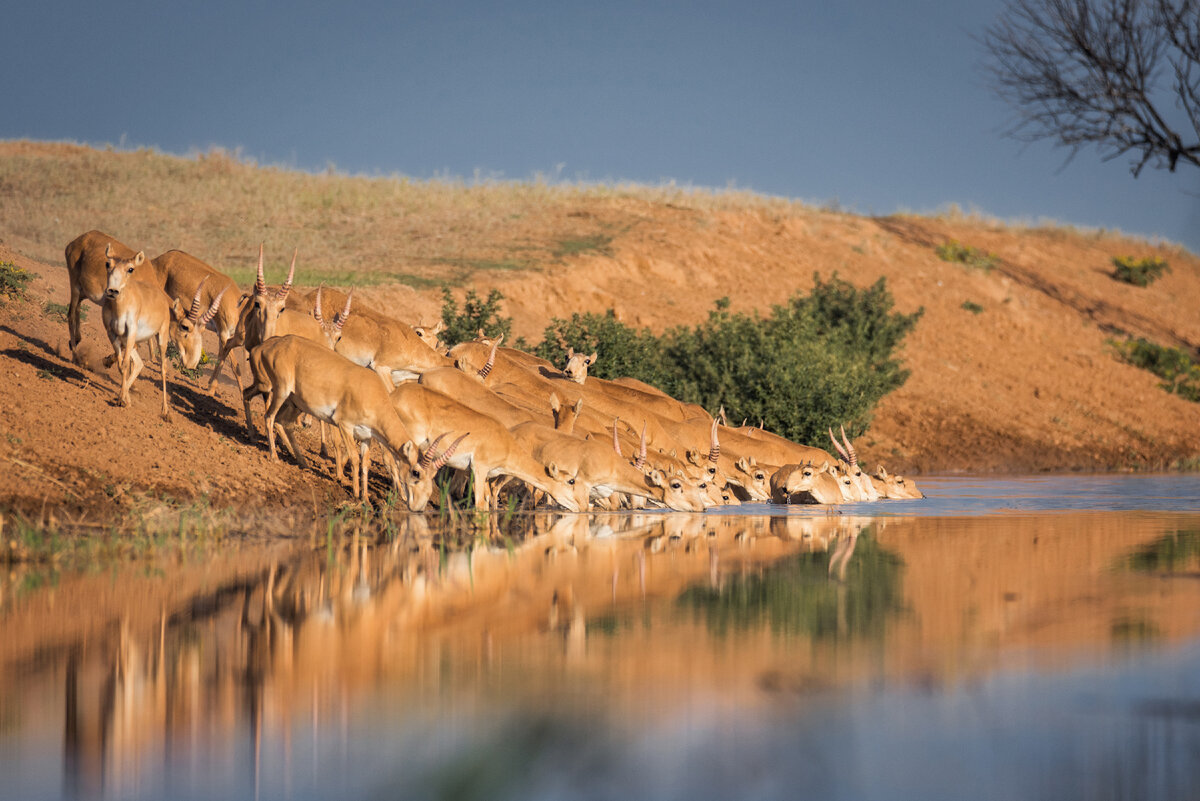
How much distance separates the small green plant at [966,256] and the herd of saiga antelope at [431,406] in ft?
112

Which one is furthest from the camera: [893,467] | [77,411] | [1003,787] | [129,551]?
[893,467]

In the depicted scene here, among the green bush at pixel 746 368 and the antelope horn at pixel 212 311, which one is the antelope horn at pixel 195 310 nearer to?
the antelope horn at pixel 212 311

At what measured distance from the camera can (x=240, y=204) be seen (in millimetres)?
45094

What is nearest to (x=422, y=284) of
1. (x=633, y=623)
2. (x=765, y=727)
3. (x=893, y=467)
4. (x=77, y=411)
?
(x=893, y=467)

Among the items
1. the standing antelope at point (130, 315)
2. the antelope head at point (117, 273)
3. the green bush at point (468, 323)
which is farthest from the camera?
the green bush at point (468, 323)

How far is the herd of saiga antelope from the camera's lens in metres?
14.1

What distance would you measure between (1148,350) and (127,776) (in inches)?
1837

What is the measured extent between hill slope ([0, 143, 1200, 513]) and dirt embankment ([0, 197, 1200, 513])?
115 mm

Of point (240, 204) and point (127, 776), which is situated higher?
point (240, 204)

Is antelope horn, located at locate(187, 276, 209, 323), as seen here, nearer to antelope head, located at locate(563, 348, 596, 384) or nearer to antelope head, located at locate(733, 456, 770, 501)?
antelope head, located at locate(563, 348, 596, 384)

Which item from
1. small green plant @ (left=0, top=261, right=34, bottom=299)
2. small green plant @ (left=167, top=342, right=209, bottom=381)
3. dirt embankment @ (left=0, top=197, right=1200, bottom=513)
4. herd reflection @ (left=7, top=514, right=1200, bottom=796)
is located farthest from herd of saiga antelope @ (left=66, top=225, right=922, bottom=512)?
small green plant @ (left=0, top=261, right=34, bottom=299)

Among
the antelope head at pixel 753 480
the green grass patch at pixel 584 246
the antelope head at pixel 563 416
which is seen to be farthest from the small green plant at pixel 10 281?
the green grass patch at pixel 584 246

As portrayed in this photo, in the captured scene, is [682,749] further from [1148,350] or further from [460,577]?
[1148,350]

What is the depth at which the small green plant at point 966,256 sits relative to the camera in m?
53.0
